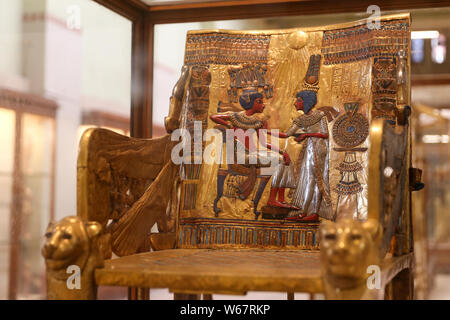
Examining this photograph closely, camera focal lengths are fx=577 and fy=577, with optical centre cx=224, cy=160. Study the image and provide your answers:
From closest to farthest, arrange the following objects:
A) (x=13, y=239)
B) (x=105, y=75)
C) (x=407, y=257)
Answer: (x=407, y=257), (x=13, y=239), (x=105, y=75)

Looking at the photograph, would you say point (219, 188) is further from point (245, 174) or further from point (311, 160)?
point (311, 160)

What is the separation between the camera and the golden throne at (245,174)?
1617 mm

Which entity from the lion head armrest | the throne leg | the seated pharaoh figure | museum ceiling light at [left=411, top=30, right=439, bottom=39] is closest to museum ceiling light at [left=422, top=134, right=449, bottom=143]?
museum ceiling light at [left=411, top=30, right=439, bottom=39]

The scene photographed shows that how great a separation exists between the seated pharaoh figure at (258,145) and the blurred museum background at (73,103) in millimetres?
629

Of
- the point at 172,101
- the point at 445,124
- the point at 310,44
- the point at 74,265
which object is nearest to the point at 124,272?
the point at 74,265

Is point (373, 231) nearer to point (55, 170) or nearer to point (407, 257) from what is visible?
point (407, 257)

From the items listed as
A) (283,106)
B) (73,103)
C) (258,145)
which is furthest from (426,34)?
(73,103)

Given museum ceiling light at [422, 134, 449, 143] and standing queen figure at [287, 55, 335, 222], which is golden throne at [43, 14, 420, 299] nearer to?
standing queen figure at [287, 55, 335, 222]

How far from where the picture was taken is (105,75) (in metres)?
2.74

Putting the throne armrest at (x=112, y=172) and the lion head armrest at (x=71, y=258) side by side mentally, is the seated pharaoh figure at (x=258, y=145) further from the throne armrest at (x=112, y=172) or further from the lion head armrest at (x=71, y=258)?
the lion head armrest at (x=71, y=258)

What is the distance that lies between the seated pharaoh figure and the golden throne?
3cm

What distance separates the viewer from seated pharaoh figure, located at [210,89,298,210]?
2275 mm

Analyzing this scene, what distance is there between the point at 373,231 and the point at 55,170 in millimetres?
1409

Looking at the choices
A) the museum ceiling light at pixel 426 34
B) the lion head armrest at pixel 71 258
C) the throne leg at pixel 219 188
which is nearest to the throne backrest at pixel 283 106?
the throne leg at pixel 219 188
